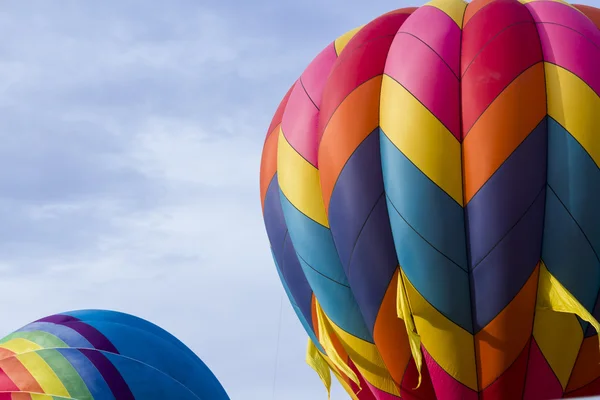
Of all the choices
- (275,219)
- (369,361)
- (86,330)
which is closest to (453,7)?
(275,219)

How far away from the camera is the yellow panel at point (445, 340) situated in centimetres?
1183

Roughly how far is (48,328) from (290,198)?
4.49 meters

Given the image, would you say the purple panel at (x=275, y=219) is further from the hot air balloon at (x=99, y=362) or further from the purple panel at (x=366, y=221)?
the hot air balloon at (x=99, y=362)

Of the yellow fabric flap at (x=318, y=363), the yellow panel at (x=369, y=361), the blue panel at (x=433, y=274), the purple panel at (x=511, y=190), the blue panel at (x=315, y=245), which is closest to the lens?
the purple panel at (x=511, y=190)

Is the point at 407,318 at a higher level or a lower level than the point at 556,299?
higher

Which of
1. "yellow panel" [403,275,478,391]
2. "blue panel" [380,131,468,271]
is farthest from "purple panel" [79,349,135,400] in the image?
"blue panel" [380,131,468,271]

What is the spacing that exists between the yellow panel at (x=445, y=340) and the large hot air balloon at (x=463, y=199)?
0.01 metres

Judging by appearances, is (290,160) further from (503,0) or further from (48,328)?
(48,328)

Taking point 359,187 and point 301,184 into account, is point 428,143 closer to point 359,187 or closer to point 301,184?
point 359,187

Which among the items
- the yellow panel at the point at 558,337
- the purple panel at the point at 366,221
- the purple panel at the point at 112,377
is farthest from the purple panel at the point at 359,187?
the purple panel at the point at 112,377

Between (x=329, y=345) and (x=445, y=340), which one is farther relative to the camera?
(x=329, y=345)

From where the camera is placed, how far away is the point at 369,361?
41.9 ft

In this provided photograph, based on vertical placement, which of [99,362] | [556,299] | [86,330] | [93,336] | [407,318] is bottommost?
[556,299]

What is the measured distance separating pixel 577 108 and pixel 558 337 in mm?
2248
